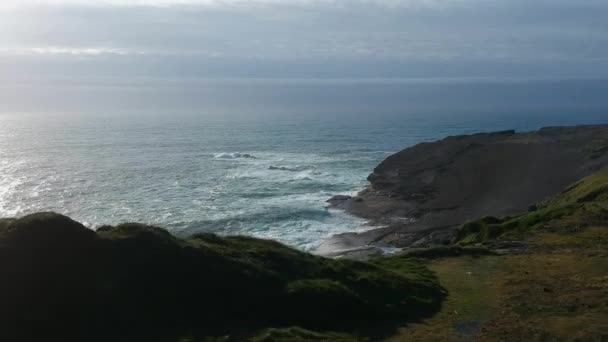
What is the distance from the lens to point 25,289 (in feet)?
67.1

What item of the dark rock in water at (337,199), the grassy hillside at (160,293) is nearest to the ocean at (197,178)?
the dark rock in water at (337,199)

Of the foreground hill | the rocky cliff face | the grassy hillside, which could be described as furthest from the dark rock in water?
the grassy hillside

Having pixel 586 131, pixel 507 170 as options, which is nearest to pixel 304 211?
pixel 507 170

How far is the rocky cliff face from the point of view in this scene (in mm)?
67375

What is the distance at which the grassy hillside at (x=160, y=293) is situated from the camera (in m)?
20.2

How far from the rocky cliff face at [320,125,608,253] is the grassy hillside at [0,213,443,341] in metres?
34.8

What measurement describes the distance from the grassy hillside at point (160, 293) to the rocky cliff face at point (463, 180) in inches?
1371

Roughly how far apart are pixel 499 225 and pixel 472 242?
4325 millimetres

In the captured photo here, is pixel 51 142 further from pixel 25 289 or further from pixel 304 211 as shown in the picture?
pixel 25 289

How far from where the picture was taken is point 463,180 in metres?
87.1

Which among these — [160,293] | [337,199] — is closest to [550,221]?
[160,293]

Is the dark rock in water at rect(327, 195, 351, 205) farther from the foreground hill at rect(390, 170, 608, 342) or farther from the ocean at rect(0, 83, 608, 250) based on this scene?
the foreground hill at rect(390, 170, 608, 342)

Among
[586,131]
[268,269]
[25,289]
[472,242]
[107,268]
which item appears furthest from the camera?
[586,131]

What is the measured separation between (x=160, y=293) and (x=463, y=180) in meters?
71.4
